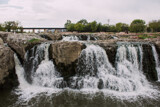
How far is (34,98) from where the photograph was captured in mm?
6992

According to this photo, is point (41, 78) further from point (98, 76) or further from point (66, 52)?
point (98, 76)

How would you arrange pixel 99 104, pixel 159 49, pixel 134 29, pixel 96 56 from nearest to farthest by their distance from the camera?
pixel 99 104 < pixel 96 56 < pixel 159 49 < pixel 134 29

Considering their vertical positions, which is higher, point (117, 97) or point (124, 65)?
point (124, 65)

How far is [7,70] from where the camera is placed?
27.9 feet

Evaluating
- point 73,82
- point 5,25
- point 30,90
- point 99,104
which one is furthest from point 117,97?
point 5,25

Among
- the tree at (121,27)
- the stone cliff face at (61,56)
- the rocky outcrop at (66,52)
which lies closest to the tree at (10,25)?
the stone cliff face at (61,56)

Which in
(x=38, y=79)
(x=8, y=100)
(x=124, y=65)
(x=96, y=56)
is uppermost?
(x=96, y=56)

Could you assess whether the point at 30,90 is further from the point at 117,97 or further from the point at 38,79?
the point at 117,97

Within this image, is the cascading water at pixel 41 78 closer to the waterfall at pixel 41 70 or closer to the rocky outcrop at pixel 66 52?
the waterfall at pixel 41 70

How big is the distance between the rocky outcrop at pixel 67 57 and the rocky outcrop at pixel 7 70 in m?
3.26

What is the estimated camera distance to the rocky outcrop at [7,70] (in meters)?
8.15

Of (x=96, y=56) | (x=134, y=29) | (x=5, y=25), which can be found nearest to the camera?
(x=96, y=56)

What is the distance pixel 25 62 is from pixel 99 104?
22.5ft

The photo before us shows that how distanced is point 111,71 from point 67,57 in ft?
11.7
